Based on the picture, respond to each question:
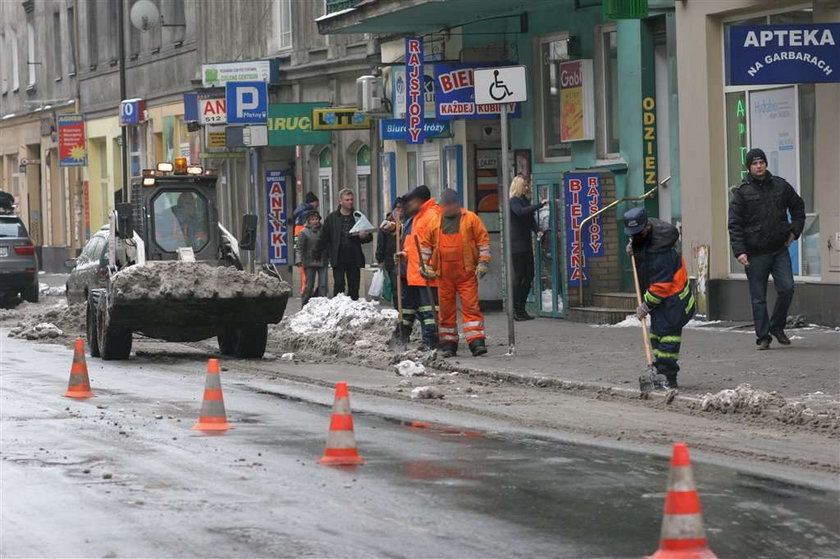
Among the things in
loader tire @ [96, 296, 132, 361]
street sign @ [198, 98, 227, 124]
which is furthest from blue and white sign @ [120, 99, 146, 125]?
loader tire @ [96, 296, 132, 361]

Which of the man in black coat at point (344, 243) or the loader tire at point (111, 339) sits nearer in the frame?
the loader tire at point (111, 339)

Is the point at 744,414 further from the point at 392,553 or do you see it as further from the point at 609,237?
the point at 609,237

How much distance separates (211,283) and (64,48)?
3671 cm

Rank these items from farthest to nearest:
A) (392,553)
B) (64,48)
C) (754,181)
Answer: (64,48), (754,181), (392,553)

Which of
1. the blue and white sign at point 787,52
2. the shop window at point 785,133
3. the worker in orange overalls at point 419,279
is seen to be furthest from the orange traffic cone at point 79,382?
the shop window at point 785,133

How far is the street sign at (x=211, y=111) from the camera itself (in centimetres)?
3194

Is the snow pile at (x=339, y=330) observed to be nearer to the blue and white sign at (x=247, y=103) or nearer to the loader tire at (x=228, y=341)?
the loader tire at (x=228, y=341)

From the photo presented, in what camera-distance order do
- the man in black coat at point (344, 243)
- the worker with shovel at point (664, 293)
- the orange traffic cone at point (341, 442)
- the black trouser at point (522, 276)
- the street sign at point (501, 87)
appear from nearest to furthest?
the orange traffic cone at point (341, 442), the worker with shovel at point (664, 293), the street sign at point (501, 87), the black trouser at point (522, 276), the man in black coat at point (344, 243)

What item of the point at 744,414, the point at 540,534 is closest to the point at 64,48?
the point at 744,414

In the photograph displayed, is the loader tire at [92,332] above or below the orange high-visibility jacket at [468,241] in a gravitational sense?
below

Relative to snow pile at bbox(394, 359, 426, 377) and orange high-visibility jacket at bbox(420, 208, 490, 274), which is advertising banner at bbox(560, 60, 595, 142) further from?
snow pile at bbox(394, 359, 426, 377)

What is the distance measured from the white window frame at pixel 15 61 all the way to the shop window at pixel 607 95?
3913cm

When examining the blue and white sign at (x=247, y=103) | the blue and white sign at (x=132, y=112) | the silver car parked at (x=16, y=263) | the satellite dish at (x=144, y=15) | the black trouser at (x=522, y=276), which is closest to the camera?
the black trouser at (x=522, y=276)

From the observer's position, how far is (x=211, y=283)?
61.0 ft
